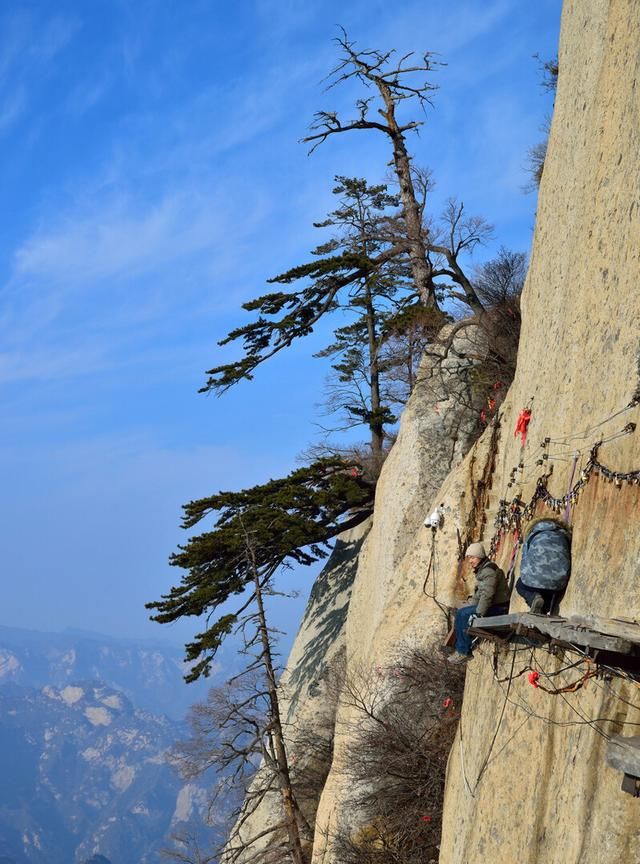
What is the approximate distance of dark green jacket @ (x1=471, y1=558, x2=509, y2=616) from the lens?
11.5 meters

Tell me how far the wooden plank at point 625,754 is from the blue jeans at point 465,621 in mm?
4484

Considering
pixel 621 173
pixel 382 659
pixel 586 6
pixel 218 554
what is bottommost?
pixel 382 659

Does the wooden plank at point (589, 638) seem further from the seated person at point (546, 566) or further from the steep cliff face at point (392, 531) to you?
the steep cliff face at point (392, 531)

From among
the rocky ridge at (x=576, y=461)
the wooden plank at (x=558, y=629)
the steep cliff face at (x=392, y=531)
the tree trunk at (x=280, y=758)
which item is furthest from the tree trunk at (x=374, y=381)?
the wooden plank at (x=558, y=629)

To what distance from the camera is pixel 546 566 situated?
9406mm

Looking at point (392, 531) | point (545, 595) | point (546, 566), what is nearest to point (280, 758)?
point (392, 531)

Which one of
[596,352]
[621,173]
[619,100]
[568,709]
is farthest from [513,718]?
[619,100]

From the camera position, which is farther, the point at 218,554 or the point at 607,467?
the point at 218,554

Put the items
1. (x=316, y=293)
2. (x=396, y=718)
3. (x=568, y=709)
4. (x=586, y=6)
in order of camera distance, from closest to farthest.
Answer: (x=568, y=709) → (x=586, y=6) → (x=396, y=718) → (x=316, y=293)

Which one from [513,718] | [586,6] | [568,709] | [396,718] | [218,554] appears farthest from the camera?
[218,554]

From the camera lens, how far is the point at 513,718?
10.1 metres

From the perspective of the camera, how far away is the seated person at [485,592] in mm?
11523

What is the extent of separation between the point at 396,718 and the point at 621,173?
1196 cm

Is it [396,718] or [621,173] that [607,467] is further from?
[396,718]
